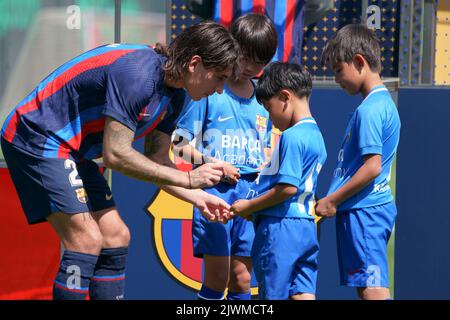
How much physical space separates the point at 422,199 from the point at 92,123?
8.99 ft

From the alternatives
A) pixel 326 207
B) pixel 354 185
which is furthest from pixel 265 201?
pixel 354 185

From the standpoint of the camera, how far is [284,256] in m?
4.77

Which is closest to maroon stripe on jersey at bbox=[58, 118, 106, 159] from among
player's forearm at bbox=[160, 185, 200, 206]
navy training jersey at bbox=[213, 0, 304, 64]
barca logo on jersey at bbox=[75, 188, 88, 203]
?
barca logo on jersey at bbox=[75, 188, 88, 203]

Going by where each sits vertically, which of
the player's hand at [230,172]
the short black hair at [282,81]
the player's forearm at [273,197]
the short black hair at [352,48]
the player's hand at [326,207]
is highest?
the short black hair at [352,48]

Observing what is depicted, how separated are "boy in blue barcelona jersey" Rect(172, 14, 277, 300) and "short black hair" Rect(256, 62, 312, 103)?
0.16m

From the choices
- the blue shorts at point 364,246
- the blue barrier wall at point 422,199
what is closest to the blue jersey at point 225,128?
the blue shorts at point 364,246

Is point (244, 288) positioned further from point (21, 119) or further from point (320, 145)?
point (21, 119)

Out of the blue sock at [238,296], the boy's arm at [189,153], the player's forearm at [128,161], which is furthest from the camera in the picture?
the blue sock at [238,296]

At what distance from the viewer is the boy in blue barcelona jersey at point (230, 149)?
5.20m

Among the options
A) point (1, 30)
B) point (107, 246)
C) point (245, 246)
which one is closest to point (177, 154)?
point (245, 246)

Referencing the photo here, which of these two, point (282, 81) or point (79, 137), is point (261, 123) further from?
point (79, 137)

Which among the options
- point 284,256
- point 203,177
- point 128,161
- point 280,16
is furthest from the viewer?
point 280,16

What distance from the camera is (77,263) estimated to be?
436cm

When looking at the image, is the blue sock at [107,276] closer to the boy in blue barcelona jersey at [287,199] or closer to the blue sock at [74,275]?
the blue sock at [74,275]
